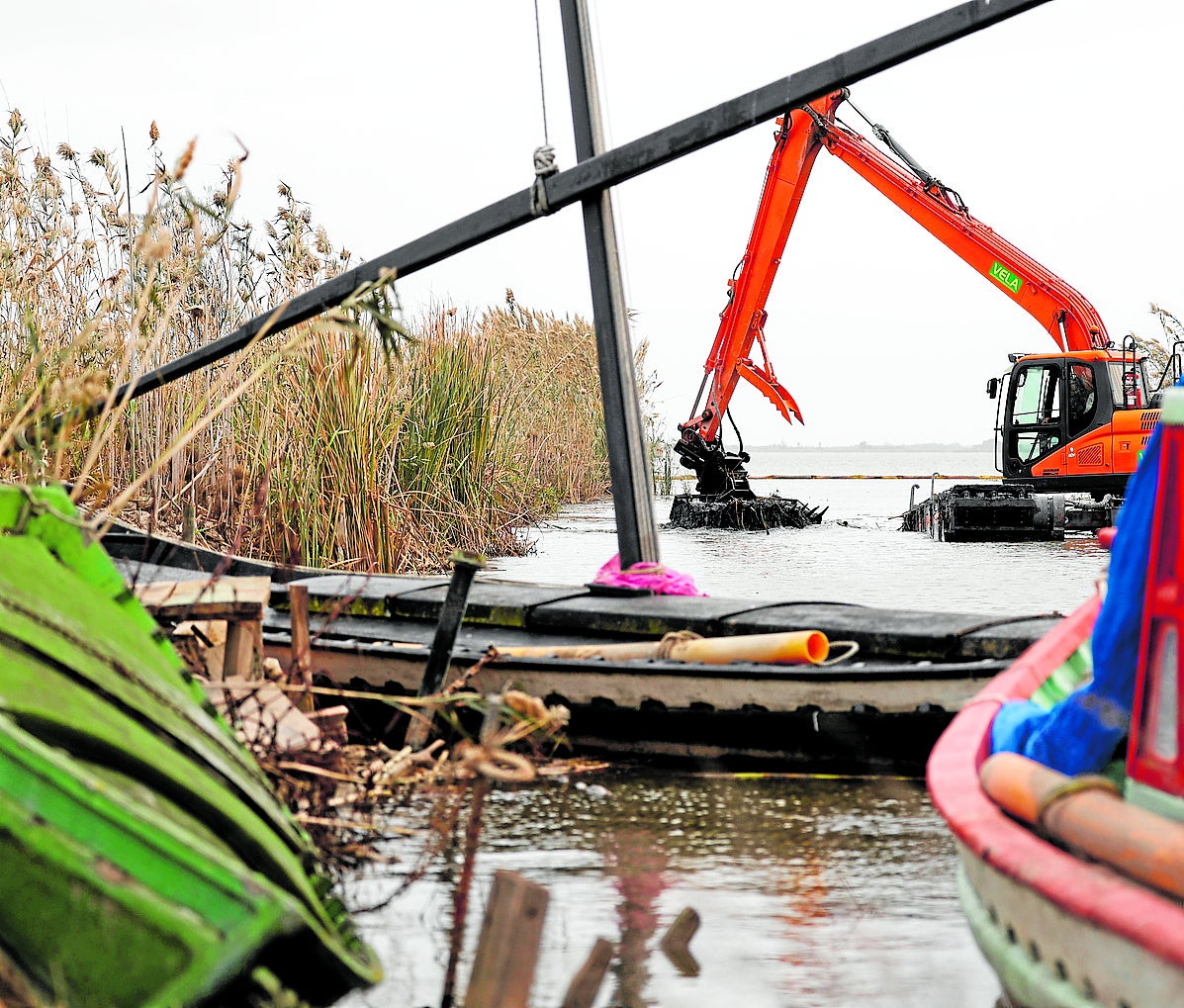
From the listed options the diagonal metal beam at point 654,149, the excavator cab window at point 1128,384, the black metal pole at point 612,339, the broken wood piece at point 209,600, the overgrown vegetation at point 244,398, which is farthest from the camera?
the excavator cab window at point 1128,384

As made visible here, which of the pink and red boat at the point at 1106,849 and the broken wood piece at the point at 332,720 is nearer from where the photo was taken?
the pink and red boat at the point at 1106,849

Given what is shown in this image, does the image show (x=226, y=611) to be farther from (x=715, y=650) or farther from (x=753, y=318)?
(x=753, y=318)

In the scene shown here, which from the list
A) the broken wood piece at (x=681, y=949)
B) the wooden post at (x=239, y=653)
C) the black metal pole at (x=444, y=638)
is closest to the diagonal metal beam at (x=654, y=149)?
the wooden post at (x=239, y=653)

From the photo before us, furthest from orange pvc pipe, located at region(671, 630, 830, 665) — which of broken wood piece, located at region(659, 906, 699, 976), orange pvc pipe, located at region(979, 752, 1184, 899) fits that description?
orange pvc pipe, located at region(979, 752, 1184, 899)

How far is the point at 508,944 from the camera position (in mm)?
2016

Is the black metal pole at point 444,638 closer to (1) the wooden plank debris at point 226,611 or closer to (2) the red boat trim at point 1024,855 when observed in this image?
(1) the wooden plank debris at point 226,611

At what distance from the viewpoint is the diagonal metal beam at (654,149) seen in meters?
4.74

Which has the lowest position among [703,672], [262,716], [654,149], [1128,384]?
[703,672]

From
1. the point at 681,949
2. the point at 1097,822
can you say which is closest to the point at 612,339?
the point at 681,949

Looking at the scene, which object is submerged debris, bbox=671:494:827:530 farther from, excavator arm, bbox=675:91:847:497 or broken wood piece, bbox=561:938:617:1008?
broken wood piece, bbox=561:938:617:1008

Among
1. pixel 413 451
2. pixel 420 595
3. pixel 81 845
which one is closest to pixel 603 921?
pixel 81 845

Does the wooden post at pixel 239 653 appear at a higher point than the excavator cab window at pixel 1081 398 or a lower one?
lower

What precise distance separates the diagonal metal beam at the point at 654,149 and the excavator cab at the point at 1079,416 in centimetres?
1401

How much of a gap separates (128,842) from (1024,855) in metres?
1.41
